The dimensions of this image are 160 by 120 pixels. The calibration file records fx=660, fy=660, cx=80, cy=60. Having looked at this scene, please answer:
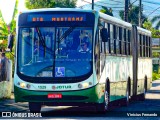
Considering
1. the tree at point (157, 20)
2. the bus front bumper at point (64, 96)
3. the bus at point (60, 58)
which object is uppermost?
the tree at point (157, 20)

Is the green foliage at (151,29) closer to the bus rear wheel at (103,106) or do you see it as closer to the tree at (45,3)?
the tree at (45,3)

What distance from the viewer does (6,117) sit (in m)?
18.4

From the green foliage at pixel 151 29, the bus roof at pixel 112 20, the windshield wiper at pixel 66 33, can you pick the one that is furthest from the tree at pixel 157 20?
the windshield wiper at pixel 66 33

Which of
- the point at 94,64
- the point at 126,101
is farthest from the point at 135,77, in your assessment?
the point at 94,64

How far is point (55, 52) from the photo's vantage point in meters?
18.9

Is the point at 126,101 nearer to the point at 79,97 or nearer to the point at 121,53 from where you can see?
the point at 121,53

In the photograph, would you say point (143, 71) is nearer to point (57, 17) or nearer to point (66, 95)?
point (57, 17)

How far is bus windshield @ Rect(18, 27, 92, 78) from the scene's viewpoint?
61.5 feet

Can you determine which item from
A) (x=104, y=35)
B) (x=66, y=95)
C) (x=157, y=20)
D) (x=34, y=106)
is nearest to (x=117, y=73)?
(x=104, y=35)

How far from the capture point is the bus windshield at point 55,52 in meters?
18.7

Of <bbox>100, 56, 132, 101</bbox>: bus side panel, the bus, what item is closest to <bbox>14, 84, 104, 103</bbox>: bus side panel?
the bus

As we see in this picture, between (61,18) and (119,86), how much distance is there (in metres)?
5.26

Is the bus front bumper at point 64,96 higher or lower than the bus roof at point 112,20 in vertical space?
lower

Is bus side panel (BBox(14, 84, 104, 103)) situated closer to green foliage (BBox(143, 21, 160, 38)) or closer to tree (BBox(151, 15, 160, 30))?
green foliage (BBox(143, 21, 160, 38))
